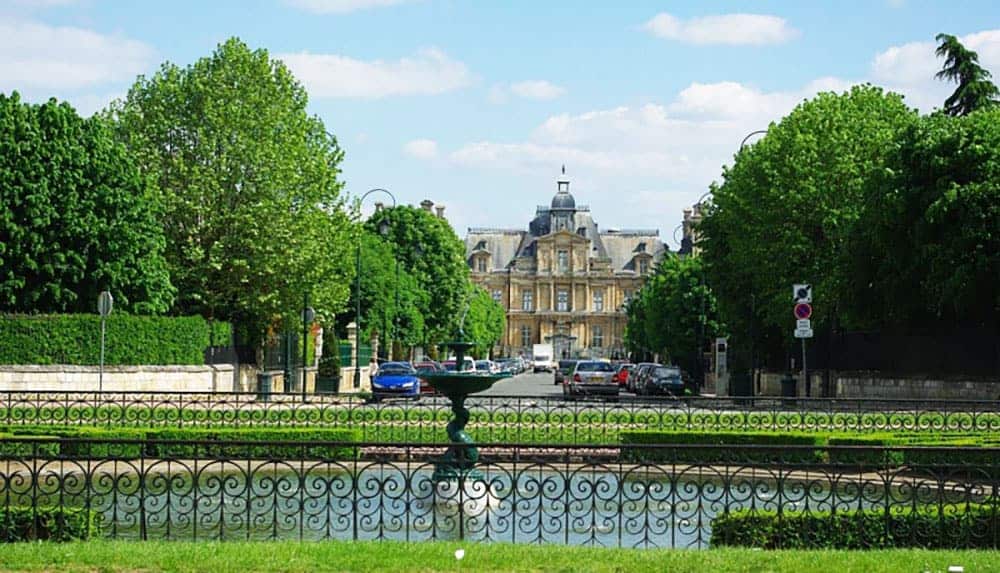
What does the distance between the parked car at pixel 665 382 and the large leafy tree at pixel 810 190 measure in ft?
13.8

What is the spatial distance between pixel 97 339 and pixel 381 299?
3764 cm

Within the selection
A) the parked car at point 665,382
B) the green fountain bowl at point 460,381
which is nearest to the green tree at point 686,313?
the parked car at point 665,382

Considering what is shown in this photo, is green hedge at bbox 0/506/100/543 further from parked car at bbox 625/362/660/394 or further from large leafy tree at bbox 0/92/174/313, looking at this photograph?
parked car at bbox 625/362/660/394

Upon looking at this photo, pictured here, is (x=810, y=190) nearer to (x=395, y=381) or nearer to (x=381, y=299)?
(x=395, y=381)

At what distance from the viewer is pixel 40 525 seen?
13641mm

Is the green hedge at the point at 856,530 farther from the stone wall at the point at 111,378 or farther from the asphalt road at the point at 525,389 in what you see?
the asphalt road at the point at 525,389

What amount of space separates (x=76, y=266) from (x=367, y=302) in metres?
36.4

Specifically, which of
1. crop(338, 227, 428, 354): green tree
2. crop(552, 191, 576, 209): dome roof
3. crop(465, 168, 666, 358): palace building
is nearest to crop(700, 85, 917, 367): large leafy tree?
crop(338, 227, 428, 354): green tree

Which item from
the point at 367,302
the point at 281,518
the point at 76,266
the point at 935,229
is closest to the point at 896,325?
the point at 935,229

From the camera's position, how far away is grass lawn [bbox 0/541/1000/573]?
11906 mm

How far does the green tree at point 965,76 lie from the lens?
191ft

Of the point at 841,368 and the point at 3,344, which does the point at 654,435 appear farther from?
the point at 841,368

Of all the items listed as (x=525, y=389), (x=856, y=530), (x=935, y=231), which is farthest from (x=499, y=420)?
(x=525, y=389)

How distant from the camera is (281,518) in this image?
18125 millimetres
